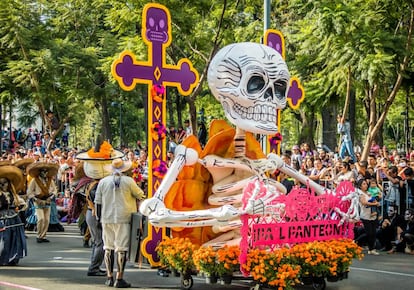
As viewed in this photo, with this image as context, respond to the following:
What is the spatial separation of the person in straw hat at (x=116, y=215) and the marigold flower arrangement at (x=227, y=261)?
1.79 m

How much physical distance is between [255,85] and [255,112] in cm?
37

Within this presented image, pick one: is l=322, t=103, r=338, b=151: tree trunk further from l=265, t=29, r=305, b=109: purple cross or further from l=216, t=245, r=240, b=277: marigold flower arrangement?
l=216, t=245, r=240, b=277: marigold flower arrangement

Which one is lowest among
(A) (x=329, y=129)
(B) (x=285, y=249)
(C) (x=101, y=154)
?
(B) (x=285, y=249)

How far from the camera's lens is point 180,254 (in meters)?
9.35

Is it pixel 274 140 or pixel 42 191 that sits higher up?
pixel 274 140

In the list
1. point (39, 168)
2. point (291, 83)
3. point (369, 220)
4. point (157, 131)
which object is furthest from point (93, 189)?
point (369, 220)

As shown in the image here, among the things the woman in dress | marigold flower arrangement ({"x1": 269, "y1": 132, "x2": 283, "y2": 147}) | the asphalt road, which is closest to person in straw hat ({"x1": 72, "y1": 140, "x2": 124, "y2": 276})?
the asphalt road

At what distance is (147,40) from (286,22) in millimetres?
15890

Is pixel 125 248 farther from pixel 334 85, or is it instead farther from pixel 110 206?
pixel 334 85

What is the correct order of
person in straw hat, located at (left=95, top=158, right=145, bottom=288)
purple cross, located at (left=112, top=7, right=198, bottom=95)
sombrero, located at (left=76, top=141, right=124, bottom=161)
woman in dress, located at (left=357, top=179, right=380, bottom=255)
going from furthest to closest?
woman in dress, located at (left=357, top=179, right=380, bottom=255)
sombrero, located at (left=76, top=141, right=124, bottom=161)
purple cross, located at (left=112, top=7, right=198, bottom=95)
person in straw hat, located at (left=95, top=158, right=145, bottom=288)

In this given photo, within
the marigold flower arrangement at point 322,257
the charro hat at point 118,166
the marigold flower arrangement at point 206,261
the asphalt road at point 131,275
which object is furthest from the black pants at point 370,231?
the marigold flower arrangement at point 206,261

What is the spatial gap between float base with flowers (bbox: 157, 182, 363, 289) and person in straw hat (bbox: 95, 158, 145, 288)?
0.65 meters

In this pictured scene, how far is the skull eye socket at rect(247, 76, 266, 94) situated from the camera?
9398mm

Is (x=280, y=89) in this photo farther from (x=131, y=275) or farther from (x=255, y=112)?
(x=131, y=275)
